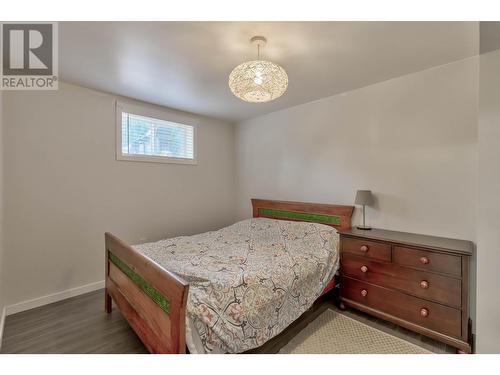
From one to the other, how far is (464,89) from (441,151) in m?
0.55

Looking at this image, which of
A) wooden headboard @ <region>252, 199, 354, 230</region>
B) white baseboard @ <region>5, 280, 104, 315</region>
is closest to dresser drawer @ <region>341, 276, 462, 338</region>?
wooden headboard @ <region>252, 199, 354, 230</region>

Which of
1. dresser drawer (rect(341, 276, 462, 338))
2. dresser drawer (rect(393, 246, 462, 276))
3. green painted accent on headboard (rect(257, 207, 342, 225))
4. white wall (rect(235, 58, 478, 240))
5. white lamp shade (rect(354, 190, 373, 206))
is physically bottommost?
dresser drawer (rect(341, 276, 462, 338))

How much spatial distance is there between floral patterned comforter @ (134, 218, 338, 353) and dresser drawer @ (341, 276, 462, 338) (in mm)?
288

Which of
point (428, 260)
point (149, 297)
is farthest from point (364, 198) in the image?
point (149, 297)

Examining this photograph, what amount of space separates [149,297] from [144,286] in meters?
0.09

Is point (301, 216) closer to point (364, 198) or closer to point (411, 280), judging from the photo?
point (364, 198)

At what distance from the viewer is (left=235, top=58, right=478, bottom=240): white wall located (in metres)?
2.09

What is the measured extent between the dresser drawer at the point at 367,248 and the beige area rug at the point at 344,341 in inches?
24.3

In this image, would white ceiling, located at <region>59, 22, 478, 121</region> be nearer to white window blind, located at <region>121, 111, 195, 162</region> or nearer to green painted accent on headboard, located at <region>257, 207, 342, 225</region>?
white window blind, located at <region>121, 111, 195, 162</region>

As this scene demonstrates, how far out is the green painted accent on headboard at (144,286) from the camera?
4.42 ft

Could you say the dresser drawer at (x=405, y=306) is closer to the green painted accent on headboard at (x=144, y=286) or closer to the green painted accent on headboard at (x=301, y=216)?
the green painted accent on headboard at (x=301, y=216)

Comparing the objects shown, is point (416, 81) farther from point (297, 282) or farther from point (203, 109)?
point (203, 109)

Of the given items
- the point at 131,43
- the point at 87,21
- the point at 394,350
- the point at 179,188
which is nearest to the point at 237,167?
the point at 179,188

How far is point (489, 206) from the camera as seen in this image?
1279 mm
